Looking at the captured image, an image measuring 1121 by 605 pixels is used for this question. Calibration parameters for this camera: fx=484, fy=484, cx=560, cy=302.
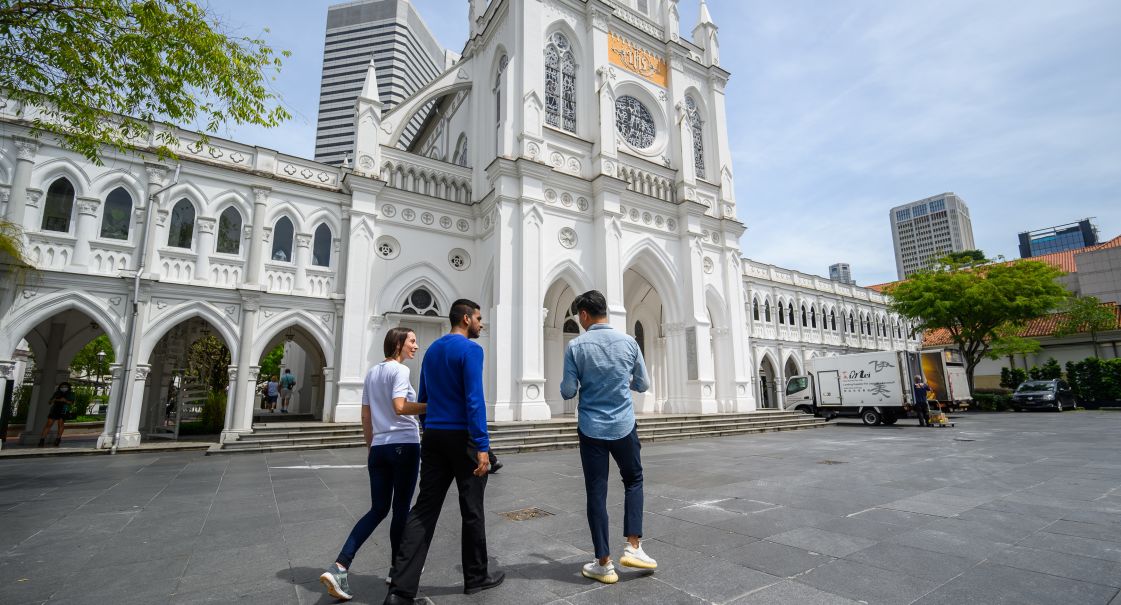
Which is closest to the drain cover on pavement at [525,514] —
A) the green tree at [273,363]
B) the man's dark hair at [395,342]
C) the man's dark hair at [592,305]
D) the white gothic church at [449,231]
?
the man's dark hair at [395,342]

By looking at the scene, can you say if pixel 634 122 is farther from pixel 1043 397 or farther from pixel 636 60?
pixel 1043 397

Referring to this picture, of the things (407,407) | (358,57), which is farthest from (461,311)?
(358,57)

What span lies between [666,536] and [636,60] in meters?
19.7

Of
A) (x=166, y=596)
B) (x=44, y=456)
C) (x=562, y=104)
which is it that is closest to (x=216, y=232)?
(x=44, y=456)

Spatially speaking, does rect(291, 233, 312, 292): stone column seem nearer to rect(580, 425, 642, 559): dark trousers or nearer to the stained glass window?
the stained glass window

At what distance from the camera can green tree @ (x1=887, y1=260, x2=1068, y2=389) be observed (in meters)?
23.5

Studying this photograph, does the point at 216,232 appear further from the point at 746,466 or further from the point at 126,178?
the point at 746,466

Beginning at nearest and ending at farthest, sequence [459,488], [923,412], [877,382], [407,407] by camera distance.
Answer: [459,488]
[407,407]
[923,412]
[877,382]

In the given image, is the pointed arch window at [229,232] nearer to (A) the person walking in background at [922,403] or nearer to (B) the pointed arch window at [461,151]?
(B) the pointed arch window at [461,151]

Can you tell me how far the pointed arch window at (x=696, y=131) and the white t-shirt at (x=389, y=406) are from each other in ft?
64.2

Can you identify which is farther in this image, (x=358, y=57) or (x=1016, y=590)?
(x=358, y=57)

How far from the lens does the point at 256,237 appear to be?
13.3 meters

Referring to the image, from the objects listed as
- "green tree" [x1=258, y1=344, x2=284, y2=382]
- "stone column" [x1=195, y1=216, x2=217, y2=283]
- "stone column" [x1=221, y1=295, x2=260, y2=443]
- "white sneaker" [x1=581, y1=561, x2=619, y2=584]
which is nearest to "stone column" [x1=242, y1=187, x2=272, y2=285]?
"stone column" [x1=221, y1=295, x2=260, y2=443]

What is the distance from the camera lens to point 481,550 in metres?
2.97
